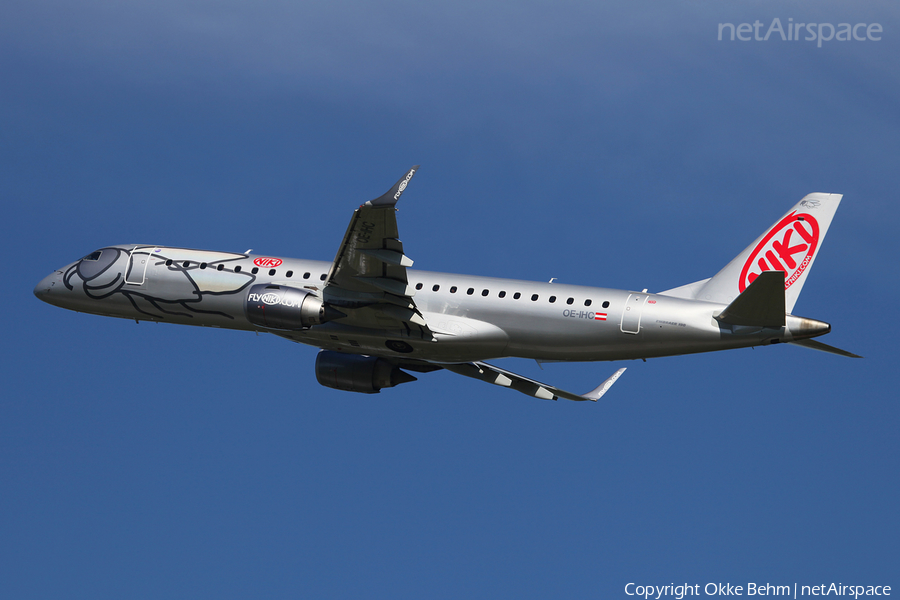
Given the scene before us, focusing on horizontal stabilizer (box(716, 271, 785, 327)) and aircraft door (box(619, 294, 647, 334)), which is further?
aircraft door (box(619, 294, 647, 334))

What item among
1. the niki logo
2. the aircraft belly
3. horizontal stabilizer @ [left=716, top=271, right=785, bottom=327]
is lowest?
the aircraft belly

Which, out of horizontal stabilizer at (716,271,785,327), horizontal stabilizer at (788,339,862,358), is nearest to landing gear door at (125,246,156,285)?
horizontal stabilizer at (716,271,785,327)

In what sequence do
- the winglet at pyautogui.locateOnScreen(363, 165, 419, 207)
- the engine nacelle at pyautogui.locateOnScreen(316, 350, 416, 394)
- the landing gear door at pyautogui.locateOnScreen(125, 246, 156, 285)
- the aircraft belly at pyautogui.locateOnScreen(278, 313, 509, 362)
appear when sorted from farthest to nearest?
the landing gear door at pyautogui.locateOnScreen(125, 246, 156, 285) → the engine nacelle at pyautogui.locateOnScreen(316, 350, 416, 394) → the aircraft belly at pyautogui.locateOnScreen(278, 313, 509, 362) → the winglet at pyautogui.locateOnScreen(363, 165, 419, 207)

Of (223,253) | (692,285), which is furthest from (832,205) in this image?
(223,253)

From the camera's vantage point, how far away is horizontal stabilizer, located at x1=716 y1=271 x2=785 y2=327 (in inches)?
1272

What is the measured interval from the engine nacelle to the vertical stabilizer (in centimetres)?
1285

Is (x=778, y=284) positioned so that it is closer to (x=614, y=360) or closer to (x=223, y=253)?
(x=614, y=360)

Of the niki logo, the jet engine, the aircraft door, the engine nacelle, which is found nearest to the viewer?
the aircraft door

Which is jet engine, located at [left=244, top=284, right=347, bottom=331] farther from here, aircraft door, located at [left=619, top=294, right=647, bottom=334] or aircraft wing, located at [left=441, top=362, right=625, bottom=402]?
aircraft door, located at [left=619, top=294, right=647, bottom=334]

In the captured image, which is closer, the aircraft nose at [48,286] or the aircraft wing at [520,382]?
the aircraft wing at [520,382]

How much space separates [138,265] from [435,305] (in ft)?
42.6

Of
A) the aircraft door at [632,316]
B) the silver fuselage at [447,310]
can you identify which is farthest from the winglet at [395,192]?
the aircraft door at [632,316]

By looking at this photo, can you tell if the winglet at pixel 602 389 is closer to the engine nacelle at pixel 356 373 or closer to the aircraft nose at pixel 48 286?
the engine nacelle at pixel 356 373

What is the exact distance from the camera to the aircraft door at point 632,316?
3575 cm
